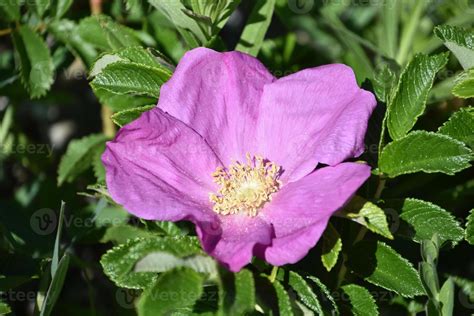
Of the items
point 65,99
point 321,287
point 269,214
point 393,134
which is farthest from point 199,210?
point 65,99

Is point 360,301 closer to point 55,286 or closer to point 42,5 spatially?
point 55,286

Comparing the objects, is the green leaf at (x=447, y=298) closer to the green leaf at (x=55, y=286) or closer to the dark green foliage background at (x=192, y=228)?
the dark green foliage background at (x=192, y=228)

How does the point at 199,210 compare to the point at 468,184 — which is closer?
the point at 199,210

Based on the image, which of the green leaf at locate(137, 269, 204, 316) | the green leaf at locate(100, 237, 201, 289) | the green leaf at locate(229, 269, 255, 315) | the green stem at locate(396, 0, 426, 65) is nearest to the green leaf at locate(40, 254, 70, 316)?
the green leaf at locate(100, 237, 201, 289)

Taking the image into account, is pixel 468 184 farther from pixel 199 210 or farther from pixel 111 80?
pixel 111 80

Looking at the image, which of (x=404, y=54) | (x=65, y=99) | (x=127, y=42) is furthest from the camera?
(x=65, y=99)

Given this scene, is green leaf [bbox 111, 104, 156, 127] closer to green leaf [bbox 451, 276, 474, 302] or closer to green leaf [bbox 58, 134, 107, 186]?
green leaf [bbox 58, 134, 107, 186]
